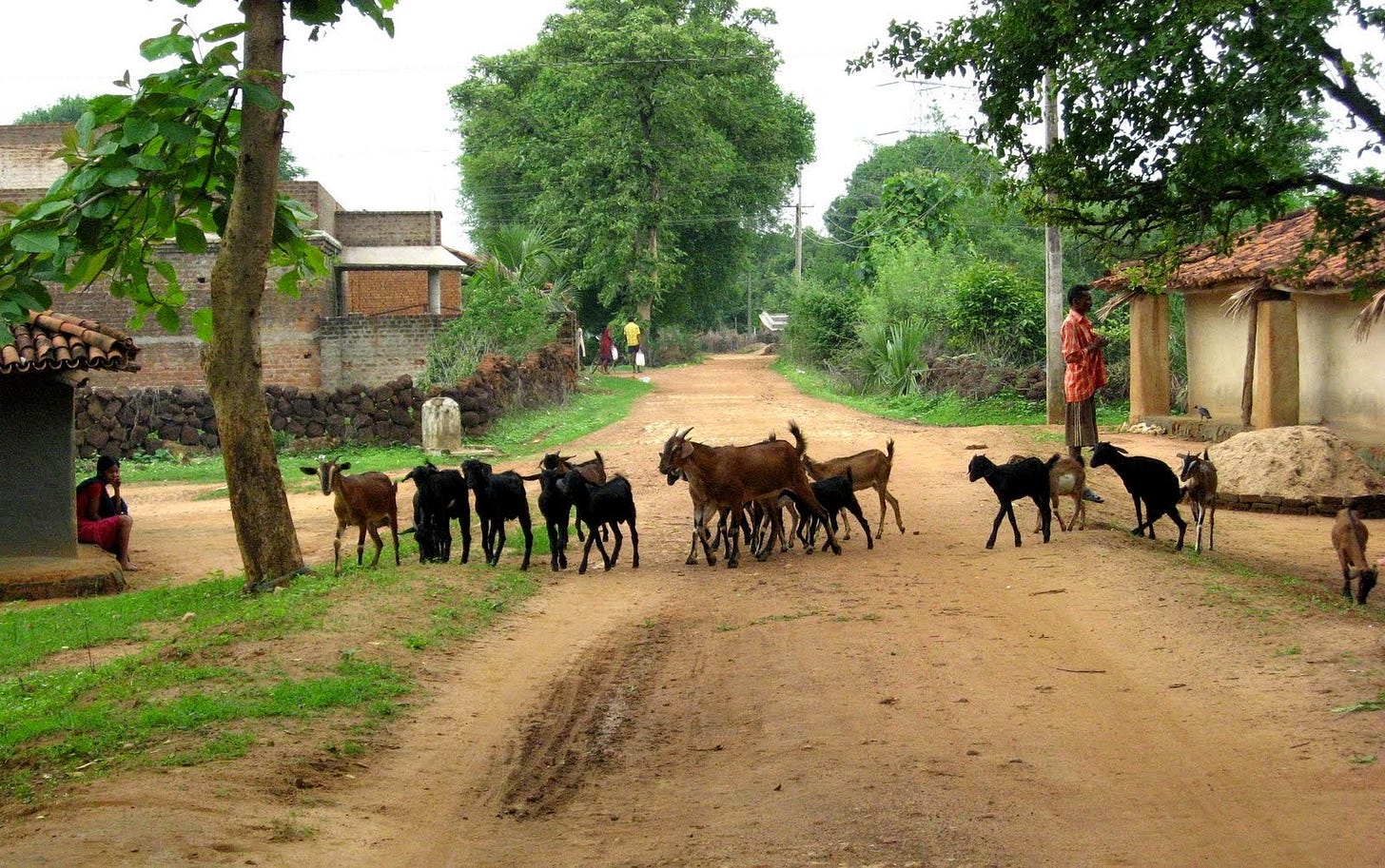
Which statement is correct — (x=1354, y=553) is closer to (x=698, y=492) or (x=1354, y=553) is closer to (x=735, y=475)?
(x=735, y=475)

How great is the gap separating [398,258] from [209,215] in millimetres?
28179

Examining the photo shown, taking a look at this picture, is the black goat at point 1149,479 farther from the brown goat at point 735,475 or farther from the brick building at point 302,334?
the brick building at point 302,334

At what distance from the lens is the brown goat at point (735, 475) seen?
1254 centimetres

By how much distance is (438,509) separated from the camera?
501 inches

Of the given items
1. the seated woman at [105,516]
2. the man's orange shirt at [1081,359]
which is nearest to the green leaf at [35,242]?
the seated woman at [105,516]

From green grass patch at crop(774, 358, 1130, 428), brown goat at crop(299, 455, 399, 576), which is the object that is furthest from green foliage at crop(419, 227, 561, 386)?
brown goat at crop(299, 455, 399, 576)

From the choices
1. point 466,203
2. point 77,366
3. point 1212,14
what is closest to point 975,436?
point 1212,14

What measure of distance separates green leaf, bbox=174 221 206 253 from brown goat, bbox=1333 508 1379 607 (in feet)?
29.5

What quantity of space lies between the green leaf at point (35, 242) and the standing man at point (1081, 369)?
11841 millimetres

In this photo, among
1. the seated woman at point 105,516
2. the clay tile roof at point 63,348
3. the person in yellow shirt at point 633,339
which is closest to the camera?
the clay tile roof at point 63,348

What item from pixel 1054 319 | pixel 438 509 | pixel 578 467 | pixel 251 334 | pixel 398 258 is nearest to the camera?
pixel 251 334

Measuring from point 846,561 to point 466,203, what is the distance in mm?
56263

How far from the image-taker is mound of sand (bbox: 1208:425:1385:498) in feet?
54.3

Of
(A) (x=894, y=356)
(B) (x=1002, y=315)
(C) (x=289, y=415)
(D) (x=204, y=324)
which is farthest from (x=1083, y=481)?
(A) (x=894, y=356)
